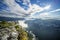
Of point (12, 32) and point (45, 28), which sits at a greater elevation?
point (45, 28)

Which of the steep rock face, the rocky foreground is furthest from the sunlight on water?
the steep rock face

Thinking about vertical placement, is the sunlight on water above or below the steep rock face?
above

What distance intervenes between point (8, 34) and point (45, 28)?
56.0 inches

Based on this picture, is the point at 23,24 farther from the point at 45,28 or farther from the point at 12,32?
the point at 45,28

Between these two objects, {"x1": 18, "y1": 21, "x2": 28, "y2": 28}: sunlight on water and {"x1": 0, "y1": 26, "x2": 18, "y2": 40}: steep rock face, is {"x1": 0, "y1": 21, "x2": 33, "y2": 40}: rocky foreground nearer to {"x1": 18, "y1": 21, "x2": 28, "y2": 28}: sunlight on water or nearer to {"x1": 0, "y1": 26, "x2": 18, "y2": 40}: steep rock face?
{"x1": 0, "y1": 26, "x2": 18, "y2": 40}: steep rock face

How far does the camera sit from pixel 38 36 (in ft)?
16.5

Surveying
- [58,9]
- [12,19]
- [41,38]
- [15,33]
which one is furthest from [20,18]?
[58,9]

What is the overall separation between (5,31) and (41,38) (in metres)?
1.36

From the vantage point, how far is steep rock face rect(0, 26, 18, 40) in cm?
462

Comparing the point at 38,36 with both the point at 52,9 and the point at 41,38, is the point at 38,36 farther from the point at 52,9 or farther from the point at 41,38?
the point at 52,9

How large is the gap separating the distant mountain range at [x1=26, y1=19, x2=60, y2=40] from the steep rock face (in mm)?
597

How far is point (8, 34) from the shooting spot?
15.4 ft

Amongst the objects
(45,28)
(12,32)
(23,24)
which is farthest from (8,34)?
(45,28)

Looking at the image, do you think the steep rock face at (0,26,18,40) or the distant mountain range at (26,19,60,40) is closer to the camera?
the steep rock face at (0,26,18,40)
